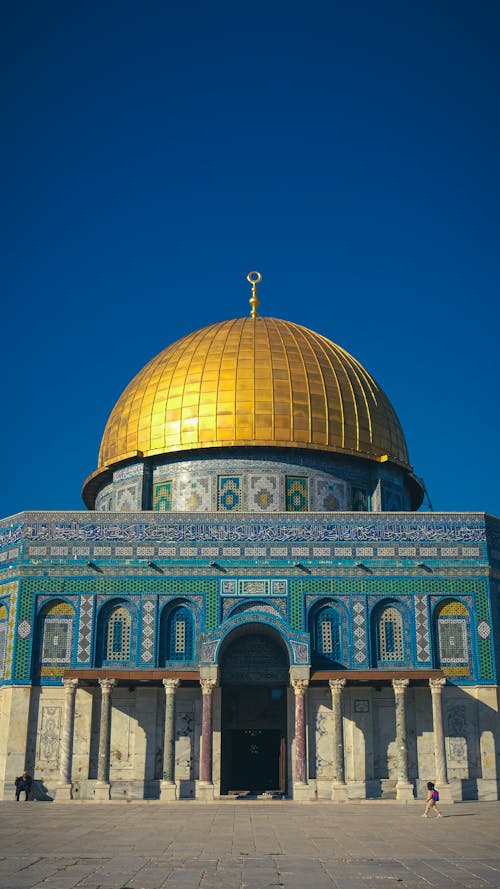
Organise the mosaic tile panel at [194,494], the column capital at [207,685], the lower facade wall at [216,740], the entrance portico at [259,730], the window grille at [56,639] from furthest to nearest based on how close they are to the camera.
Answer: the mosaic tile panel at [194,494]
the window grille at [56,639]
the lower facade wall at [216,740]
the column capital at [207,685]
the entrance portico at [259,730]

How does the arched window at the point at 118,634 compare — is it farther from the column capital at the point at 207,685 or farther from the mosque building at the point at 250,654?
the column capital at the point at 207,685

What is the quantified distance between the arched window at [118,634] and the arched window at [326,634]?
4621mm

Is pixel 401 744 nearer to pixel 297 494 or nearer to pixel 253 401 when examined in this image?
pixel 297 494

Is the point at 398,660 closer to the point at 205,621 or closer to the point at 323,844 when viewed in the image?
the point at 205,621

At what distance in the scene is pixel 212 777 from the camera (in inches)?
918

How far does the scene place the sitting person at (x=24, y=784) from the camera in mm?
22344

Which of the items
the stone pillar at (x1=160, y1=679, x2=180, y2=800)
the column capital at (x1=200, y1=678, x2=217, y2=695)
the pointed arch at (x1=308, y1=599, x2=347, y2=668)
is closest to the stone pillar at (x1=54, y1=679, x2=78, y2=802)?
the stone pillar at (x1=160, y1=679, x2=180, y2=800)

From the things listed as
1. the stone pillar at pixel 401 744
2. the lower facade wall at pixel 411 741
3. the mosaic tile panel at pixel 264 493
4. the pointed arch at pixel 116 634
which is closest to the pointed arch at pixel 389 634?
the lower facade wall at pixel 411 741

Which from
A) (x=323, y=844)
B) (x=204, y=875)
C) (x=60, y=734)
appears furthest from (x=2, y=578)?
(x=204, y=875)

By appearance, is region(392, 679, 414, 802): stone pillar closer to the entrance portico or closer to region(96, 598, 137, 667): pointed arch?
the entrance portico

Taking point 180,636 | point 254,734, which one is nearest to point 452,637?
point 254,734

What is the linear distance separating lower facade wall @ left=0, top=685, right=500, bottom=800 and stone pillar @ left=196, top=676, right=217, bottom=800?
49 cm

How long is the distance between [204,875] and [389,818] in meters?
8.13

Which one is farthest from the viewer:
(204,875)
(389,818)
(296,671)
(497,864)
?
(296,671)
